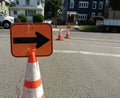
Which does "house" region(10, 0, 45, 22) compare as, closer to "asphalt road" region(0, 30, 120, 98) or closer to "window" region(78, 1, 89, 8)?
"window" region(78, 1, 89, 8)

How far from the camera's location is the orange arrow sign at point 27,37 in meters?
3.80

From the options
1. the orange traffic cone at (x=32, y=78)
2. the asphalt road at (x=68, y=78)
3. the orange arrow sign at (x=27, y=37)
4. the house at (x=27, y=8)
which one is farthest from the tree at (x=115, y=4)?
the orange traffic cone at (x=32, y=78)

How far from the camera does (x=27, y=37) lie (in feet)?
12.5

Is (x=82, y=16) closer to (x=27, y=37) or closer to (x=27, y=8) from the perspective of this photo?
(x=27, y=8)

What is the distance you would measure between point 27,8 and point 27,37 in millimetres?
55373

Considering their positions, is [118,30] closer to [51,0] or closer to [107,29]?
[107,29]

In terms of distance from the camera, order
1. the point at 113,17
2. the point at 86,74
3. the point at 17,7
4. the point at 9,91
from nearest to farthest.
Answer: the point at 9,91 → the point at 86,74 → the point at 113,17 → the point at 17,7

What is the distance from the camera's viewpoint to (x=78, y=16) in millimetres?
60406

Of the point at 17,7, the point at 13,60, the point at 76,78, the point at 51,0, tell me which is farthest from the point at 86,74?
the point at 51,0

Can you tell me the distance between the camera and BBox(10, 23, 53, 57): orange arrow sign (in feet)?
12.5

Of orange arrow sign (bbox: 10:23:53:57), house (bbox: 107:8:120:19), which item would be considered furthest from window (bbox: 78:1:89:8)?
orange arrow sign (bbox: 10:23:53:57)

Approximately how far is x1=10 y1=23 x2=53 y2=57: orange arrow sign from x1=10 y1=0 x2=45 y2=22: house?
179 ft

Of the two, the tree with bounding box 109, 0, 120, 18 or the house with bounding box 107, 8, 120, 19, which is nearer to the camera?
the house with bounding box 107, 8, 120, 19

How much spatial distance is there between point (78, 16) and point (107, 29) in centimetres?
2893
